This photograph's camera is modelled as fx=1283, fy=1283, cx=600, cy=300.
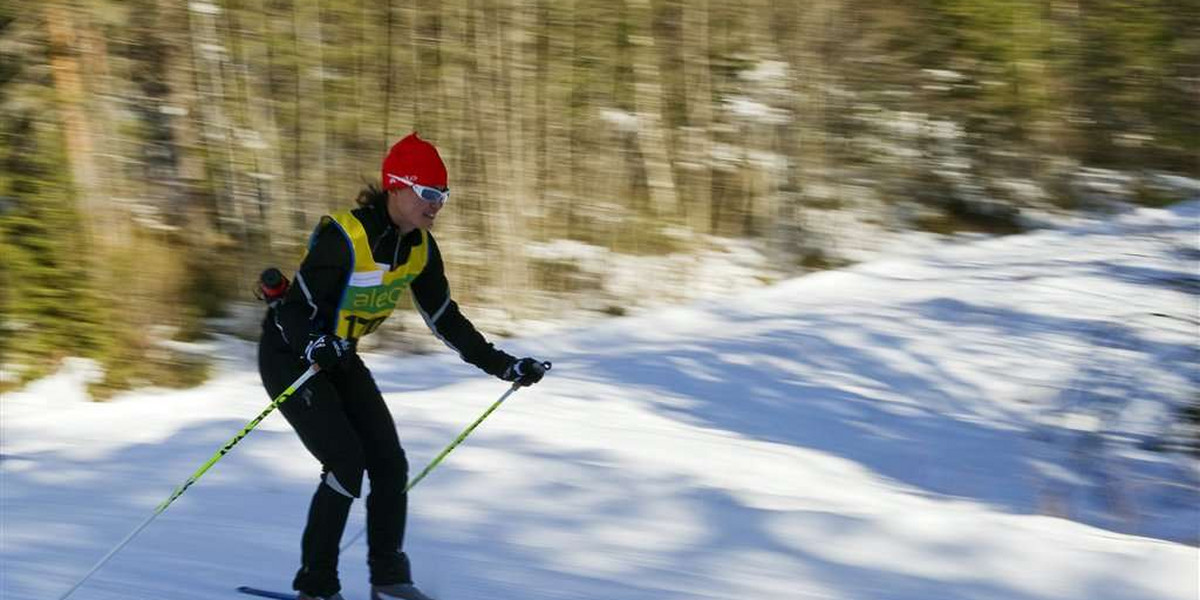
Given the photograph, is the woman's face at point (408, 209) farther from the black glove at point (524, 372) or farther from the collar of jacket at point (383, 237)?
the black glove at point (524, 372)

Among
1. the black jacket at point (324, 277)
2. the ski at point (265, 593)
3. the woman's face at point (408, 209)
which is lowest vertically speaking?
the ski at point (265, 593)

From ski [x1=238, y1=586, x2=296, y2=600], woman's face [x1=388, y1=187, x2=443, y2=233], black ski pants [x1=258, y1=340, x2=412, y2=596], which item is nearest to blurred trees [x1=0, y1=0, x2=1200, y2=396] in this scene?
ski [x1=238, y1=586, x2=296, y2=600]

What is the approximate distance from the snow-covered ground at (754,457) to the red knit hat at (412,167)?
1430 millimetres

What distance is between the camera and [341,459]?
3588 mm

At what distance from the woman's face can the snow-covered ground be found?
4.30 feet

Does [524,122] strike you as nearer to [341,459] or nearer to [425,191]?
[425,191]

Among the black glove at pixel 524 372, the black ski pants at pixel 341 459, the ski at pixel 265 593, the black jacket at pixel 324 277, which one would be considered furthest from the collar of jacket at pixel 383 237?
the ski at pixel 265 593

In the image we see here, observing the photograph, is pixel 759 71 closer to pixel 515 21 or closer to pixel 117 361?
pixel 515 21

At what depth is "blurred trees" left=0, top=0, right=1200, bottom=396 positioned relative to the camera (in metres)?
8.06

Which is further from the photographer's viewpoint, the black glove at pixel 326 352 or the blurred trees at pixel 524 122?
the blurred trees at pixel 524 122

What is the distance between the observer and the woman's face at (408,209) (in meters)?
3.64

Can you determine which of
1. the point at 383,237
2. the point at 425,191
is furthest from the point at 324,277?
the point at 425,191

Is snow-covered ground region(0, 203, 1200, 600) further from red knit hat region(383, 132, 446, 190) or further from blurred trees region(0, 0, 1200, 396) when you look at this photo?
red knit hat region(383, 132, 446, 190)

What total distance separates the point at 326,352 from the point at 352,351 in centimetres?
21
